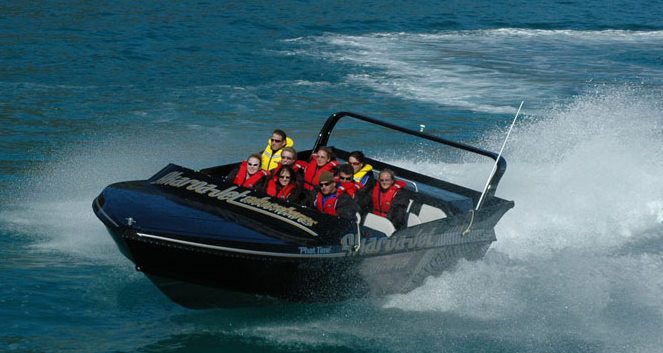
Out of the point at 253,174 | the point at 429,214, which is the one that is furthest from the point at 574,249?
the point at 253,174

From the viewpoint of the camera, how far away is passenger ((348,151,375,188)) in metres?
10.0

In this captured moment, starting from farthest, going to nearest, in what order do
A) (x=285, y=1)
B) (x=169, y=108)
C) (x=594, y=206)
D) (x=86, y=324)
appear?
(x=285, y=1) < (x=169, y=108) < (x=594, y=206) < (x=86, y=324)

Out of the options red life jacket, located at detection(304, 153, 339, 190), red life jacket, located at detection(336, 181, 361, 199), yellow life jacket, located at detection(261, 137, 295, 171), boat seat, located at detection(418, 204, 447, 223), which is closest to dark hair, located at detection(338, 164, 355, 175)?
red life jacket, located at detection(336, 181, 361, 199)

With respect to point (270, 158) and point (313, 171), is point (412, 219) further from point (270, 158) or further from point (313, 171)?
point (270, 158)

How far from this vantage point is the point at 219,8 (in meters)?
28.8

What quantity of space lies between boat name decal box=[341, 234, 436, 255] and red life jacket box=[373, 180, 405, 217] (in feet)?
2.39

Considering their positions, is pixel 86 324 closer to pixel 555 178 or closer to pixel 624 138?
pixel 555 178

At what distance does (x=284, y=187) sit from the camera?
9258 millimetres

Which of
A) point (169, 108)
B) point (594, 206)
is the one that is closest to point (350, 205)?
point (594, 206)

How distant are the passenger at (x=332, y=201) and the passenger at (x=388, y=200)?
20.0 inches

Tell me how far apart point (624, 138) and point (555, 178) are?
2657mm

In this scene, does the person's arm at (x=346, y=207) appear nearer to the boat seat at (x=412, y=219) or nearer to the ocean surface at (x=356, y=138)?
the boat seat at (x=412, y=219)

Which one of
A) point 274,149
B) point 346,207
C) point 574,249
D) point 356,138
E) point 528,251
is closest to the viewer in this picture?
point 346,207

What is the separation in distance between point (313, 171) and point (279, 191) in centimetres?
97
